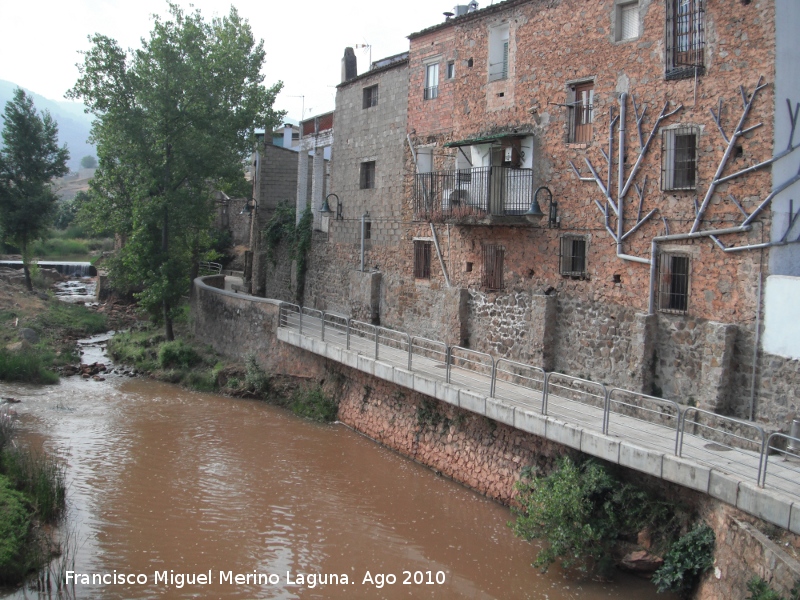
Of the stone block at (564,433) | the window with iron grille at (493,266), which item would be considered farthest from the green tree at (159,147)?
the stone block at (564,433)

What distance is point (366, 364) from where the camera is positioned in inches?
715

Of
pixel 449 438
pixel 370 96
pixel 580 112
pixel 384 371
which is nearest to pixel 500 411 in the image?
pixel 449 438

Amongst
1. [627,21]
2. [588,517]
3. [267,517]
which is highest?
[627,21]

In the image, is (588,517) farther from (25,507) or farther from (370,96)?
(370,96)

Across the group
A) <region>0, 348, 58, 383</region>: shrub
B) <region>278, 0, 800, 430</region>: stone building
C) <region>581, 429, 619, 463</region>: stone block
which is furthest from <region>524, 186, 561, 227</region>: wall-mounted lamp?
<region>0, 348, 58, 383</region>: shrub

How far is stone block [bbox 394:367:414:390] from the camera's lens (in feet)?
54.3

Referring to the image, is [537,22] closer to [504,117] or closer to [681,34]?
[504,117]

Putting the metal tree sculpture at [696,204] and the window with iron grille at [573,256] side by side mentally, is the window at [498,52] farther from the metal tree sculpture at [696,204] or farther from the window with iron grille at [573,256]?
the window with iron grille at [573,256]

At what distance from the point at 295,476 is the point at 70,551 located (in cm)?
520

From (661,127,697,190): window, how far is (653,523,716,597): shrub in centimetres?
621

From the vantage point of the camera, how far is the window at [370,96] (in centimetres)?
2344

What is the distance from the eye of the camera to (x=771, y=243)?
1208 cm

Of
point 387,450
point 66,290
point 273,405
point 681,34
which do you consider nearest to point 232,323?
point 273,405

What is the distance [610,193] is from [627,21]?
11.5 ft
